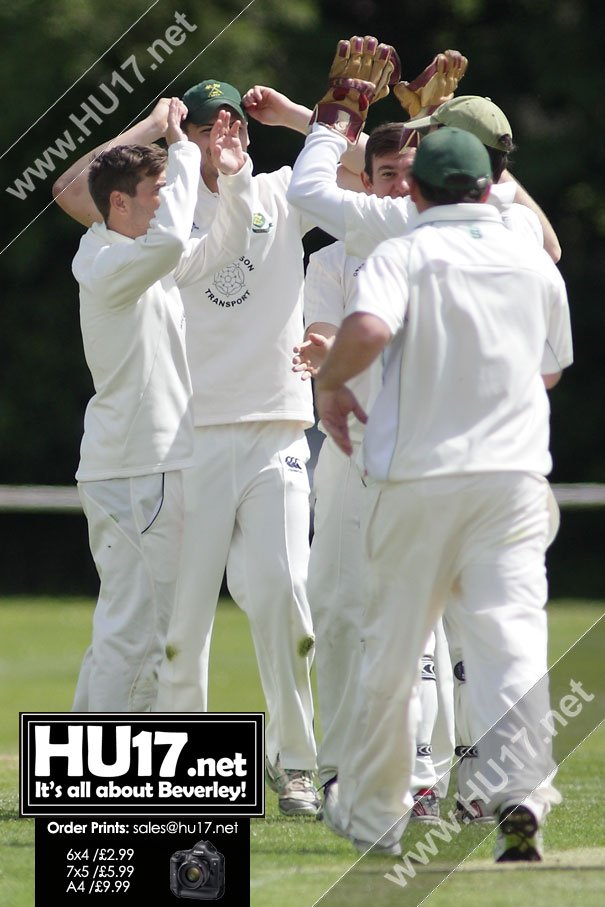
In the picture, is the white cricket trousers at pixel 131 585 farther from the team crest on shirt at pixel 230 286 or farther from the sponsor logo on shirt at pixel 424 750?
the sponsor logo on shirt at pixel 424 750

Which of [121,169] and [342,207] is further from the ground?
[121,169]

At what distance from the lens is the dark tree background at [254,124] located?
14906 millimetres

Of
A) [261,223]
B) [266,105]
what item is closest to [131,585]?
[261,223]

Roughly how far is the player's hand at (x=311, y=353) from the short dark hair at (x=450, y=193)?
2.47 ft

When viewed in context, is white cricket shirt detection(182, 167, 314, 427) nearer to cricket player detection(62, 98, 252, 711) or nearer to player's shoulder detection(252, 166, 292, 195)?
player's shoulder detection(252, 166, 292, 195)

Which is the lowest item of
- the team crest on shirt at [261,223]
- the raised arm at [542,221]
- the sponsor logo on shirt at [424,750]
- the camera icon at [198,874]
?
the sponsor logo on shirt at [424,750]

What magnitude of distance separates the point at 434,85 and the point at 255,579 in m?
1.78

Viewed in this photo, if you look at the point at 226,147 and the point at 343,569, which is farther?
the point at 343,569

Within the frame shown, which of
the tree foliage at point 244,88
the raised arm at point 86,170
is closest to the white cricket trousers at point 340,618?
the raised arm at point 86,170

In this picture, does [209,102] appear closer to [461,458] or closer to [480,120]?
[480,120]

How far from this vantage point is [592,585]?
58.8 feet

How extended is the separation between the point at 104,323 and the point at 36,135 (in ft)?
36.1

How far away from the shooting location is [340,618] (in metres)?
5.39

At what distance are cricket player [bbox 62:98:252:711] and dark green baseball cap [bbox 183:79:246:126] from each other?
8.8 inches
